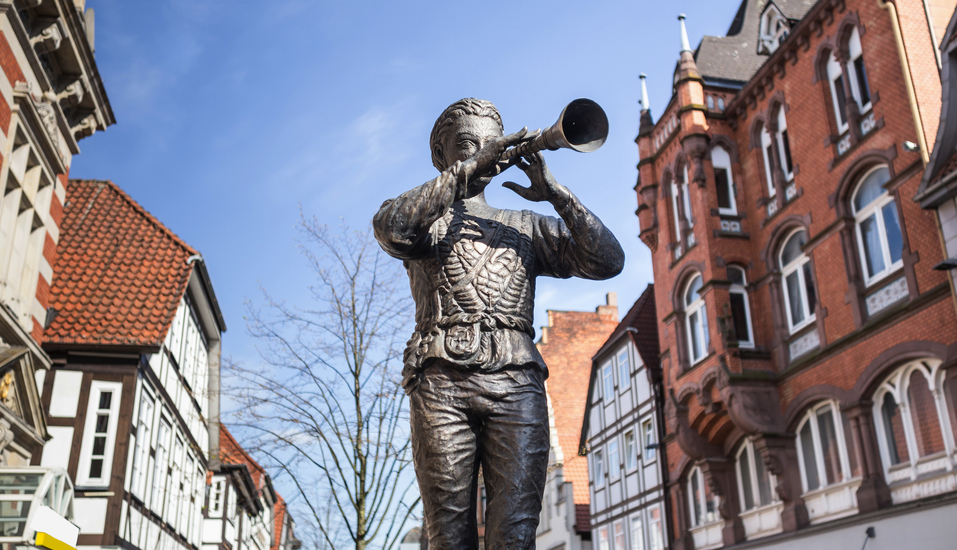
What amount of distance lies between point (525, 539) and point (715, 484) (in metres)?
19.5

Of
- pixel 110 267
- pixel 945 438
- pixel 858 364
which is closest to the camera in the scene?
pixel 945 438

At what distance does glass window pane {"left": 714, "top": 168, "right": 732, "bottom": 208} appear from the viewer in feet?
74.2

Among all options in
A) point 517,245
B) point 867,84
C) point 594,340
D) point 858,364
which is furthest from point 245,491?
point 517,245

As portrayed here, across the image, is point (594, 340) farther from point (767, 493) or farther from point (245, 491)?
point (767, 493)

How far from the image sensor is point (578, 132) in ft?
11.8

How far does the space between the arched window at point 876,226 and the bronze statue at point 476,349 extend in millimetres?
14207

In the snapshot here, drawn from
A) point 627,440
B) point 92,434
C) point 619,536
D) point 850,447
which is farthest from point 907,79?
point 619,536

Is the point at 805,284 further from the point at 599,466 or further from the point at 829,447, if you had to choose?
the point at 599,466

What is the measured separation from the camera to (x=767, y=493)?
20.1 meters

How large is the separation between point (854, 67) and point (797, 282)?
16.2 ft

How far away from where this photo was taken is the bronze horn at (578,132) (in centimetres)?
352

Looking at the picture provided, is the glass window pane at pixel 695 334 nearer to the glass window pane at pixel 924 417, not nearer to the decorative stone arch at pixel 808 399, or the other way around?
the decorative stone arch at pixel 808 399

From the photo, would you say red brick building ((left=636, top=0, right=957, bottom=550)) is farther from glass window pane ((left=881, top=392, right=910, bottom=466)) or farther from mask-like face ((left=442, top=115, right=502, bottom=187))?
mask-like face ((left=442, top=115, right=502, bottom=187))

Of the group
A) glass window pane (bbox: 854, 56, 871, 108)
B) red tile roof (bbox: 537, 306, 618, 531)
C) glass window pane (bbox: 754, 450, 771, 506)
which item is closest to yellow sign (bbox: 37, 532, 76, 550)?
glass window pane (bbox: 754, 450, 771, 506)
